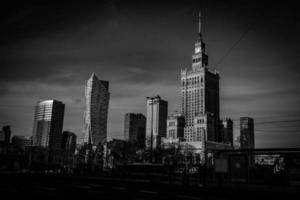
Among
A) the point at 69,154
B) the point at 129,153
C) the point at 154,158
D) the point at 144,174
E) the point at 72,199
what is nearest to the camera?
the point at 72,199

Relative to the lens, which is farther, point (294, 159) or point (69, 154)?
point (69, 154)

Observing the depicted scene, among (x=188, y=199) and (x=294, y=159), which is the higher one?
(x=294, y=159)

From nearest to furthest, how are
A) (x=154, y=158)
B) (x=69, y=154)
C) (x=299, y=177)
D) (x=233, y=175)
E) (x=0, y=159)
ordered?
1. (x=299, y=177)
2. (x=233, y=175)
3. (x=0, y=159)
4. (x=154, y=158)
5. (x=69, y=154)

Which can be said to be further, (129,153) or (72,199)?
(129,153)

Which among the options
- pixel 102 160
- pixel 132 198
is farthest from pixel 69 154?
pixel 132 198

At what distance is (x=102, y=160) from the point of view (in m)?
146

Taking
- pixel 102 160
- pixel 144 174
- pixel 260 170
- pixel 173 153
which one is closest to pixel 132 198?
pixel 260 170

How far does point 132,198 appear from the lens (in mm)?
19078

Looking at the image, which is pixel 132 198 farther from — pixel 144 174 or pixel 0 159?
pixel 0 159

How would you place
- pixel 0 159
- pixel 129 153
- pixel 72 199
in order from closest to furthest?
pixel 72 199 → pixel 0 159 → pixel 129 153

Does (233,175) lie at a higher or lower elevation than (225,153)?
lower

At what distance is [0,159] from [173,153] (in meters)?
69.1

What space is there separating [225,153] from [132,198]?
90.3ft

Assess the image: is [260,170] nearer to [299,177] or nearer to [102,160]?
[299,177]
